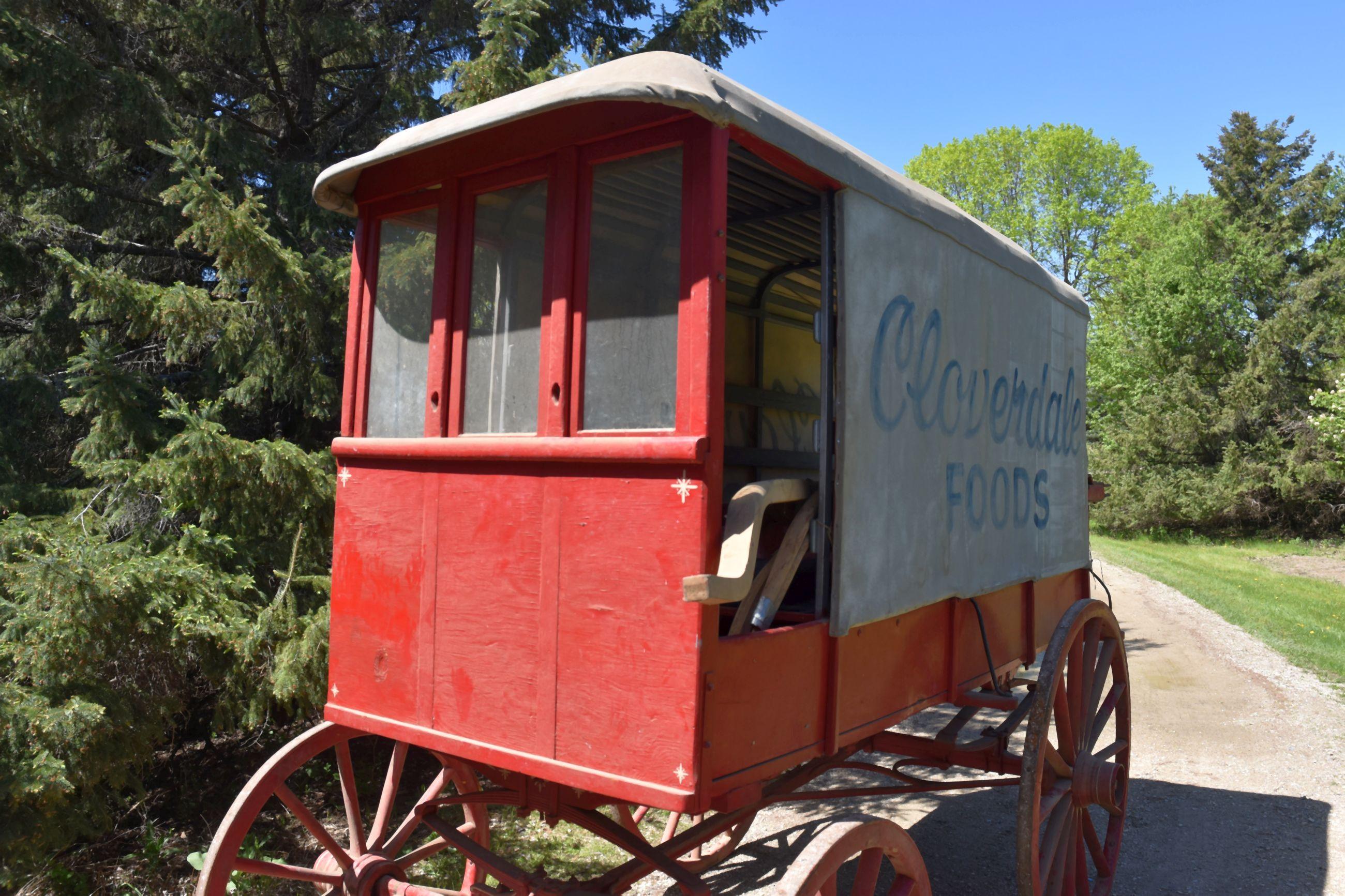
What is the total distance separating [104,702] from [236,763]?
182 cm

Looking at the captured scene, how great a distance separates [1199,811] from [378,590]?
578cm

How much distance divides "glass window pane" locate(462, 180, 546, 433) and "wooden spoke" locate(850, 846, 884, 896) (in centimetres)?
165

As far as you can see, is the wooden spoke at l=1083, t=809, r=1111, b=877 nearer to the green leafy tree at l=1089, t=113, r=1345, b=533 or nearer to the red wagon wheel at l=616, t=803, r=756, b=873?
the red wagon wheel at l=616, t=803, r=756, b=873

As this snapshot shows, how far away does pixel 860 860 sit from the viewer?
278 cm

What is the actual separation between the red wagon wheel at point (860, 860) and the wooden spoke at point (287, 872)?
2026 mm

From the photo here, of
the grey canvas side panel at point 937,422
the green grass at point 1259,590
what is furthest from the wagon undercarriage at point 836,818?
the green grass at point 1259,590

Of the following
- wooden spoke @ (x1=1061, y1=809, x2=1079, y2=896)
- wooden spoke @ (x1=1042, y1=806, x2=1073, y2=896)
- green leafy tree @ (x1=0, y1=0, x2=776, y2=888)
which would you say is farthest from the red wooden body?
green leafy tree @ (x1=0, y1=0, x2=776, y2=888)

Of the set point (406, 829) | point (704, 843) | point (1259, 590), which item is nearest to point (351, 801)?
point (406, 829)

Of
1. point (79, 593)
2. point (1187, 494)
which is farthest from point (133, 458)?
point (1187, 494)

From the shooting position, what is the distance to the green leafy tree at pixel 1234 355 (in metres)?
26.5

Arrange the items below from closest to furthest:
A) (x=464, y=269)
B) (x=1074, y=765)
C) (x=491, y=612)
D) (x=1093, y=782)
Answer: (x=491, y=612) → (x=464, y=269) → (x=1093, y=782) → (x=1074, y=765)

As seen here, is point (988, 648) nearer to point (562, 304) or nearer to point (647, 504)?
point (647, 504)

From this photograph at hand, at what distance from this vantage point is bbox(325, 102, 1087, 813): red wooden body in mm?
2498

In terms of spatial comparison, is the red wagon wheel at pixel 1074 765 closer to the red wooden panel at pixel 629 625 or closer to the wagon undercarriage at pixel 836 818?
the wagon undercarriage at pixel 836 818
